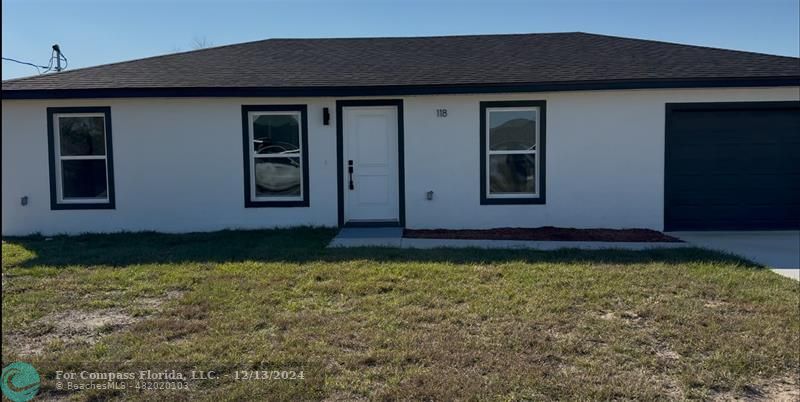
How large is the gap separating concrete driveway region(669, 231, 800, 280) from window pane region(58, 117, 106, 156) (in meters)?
10.3

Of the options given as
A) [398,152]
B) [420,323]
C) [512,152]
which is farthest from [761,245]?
[420,323]

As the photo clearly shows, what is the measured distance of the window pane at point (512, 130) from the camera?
10312 mm

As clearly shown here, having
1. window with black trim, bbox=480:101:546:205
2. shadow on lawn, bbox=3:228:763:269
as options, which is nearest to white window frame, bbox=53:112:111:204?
shadow on lawn, bbox=3:228:763:269

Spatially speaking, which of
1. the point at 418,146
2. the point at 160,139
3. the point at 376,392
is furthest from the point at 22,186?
the point at 376,392

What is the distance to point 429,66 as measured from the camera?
1104 cm

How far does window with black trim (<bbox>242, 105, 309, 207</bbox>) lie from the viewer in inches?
407

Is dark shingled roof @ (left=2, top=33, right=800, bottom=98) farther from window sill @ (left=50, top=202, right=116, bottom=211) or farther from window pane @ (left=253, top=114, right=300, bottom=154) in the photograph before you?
window sill @ (left=50, top=202, right=116, bottom=211)

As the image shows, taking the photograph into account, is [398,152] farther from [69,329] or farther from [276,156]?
[69,329]

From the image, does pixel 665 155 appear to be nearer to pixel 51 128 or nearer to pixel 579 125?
pixel 579 125

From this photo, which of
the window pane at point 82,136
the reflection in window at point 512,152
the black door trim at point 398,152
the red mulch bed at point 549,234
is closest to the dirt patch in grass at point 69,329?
the red mulch bed at point 549,234

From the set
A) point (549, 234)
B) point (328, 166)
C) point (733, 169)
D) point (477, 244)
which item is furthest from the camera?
point (328, 166)

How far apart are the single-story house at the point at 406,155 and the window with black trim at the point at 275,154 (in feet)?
0.08

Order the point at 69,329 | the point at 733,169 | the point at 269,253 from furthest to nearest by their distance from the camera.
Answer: the point at 733,169 < the point at 269,253 < the point at 69,329

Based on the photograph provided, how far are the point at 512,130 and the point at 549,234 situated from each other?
6.70 ft
